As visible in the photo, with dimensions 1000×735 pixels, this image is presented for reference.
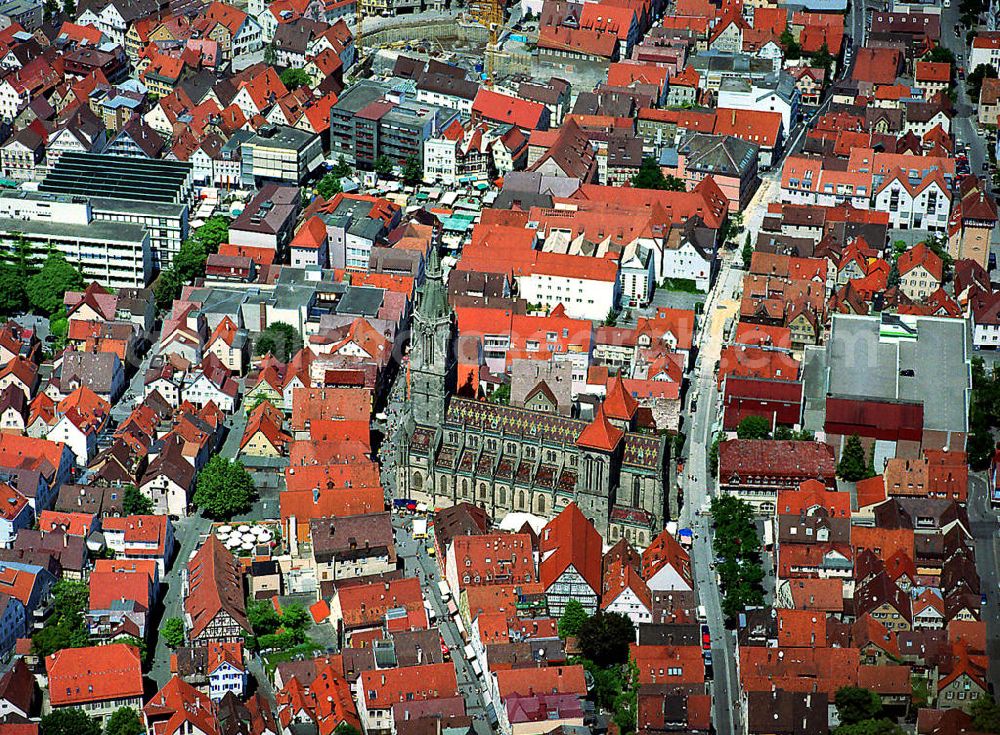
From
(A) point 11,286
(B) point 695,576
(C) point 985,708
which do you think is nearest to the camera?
(C) point 985,708

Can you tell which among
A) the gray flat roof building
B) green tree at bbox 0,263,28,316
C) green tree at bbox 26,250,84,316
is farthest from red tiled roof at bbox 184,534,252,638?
the gray flat roof building

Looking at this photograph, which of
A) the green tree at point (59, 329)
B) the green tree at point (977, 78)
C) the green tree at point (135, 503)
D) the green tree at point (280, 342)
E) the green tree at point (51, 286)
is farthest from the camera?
the green tree at point (977, 78)

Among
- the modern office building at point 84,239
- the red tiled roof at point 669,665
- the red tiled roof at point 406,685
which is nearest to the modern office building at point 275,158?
the modern office building at point 84,239

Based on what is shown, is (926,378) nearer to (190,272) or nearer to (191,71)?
(190,272)

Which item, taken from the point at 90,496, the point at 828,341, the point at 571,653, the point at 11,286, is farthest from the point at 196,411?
the point at 828,341

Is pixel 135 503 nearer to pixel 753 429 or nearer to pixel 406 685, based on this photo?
pixel 406 685

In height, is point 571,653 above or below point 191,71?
below

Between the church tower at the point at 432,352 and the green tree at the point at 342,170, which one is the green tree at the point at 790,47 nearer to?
the green tree at the point at 342,170
